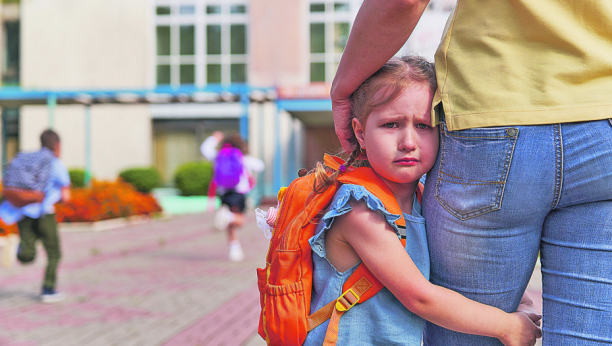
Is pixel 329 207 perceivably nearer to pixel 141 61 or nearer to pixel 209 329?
pixel 209 329

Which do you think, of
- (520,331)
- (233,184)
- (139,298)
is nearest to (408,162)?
(520,331)

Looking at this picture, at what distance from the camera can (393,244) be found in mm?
1370

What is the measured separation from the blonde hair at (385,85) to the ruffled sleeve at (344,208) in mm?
97

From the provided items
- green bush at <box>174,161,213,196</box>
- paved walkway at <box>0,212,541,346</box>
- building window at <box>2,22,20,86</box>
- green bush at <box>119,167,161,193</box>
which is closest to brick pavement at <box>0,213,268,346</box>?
paved walkway at <box>0,212,541,346</box>

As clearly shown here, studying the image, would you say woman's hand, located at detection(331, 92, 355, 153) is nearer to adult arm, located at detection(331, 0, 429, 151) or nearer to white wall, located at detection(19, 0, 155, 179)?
adult arm, located at detection(331, 0, 429, 151)

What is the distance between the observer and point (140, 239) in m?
9.95

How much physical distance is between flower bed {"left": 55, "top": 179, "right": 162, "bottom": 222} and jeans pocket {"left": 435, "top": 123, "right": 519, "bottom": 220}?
11969 mm

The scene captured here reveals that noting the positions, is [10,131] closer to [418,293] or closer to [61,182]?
[61,182]

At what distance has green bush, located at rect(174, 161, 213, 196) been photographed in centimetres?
2173

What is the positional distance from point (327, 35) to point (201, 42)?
570 cm

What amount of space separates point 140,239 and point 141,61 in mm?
15486

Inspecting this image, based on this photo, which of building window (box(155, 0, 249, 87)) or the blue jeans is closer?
the blue jeans

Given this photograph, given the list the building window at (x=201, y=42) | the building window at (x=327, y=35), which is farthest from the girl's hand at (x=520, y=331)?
the building window at (x=201, y=42)

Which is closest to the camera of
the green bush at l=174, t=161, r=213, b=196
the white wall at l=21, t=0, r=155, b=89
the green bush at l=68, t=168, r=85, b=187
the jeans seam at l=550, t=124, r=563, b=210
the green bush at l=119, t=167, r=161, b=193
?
the jeans seam at l=550, t=124, r=563, b=210
